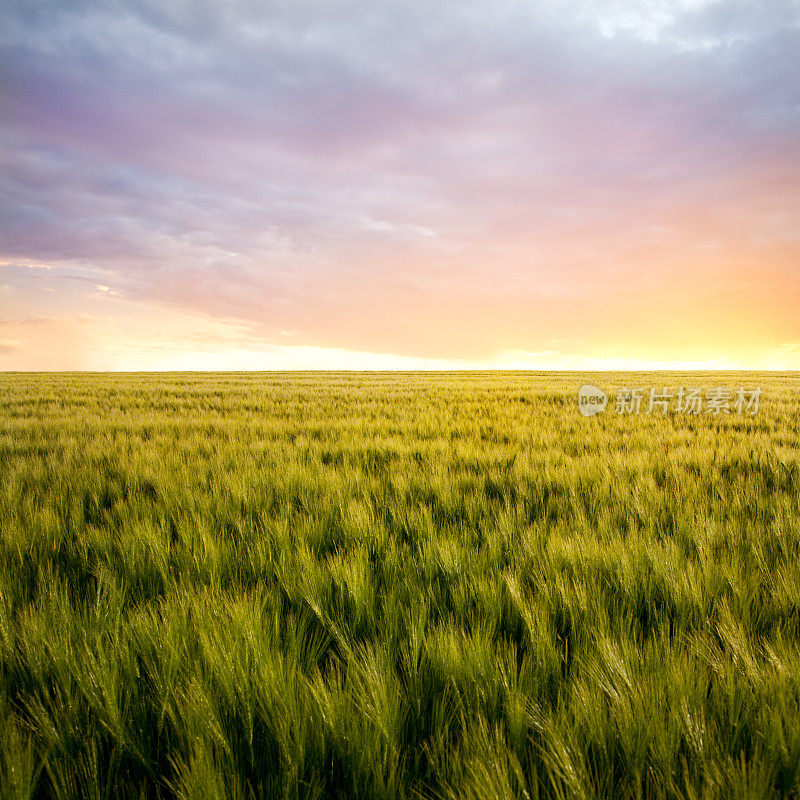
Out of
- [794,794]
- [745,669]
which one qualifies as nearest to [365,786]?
[794,794]

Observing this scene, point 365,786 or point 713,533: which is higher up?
point 713,533

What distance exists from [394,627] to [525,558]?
2.29 feet

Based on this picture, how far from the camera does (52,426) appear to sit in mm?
6367

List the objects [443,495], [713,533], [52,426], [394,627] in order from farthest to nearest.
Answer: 1. [52,426]
2. [443,495]
3. [713,533]
4. [394,627]

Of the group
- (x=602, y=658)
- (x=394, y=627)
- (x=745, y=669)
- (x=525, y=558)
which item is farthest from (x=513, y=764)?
(x=525, y=558)

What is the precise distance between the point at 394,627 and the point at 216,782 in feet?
2.00

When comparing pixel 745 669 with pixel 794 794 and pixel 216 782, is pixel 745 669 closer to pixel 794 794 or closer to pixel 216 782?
pixel 794 794

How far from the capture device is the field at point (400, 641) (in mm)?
880

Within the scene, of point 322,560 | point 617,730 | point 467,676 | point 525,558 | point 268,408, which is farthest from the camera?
point 268,408

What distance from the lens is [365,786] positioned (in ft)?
2.81

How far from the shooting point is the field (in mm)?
880

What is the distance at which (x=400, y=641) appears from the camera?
1274 mm

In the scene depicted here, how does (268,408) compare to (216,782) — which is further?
(268,408)

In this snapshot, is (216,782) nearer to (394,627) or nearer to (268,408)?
(394,627)
